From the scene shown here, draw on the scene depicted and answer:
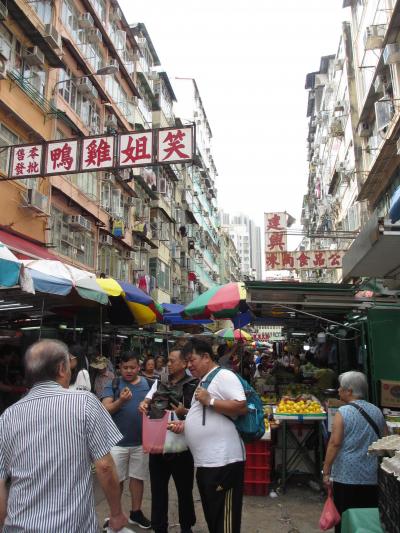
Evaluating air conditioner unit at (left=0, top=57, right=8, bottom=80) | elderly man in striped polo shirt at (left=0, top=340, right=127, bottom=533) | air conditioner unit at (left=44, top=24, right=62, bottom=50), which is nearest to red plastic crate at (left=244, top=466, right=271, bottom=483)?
elderly man in striped polo shirt at (left=0, top=340, right=127, bottom=533)

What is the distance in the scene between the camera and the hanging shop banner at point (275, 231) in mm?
19766

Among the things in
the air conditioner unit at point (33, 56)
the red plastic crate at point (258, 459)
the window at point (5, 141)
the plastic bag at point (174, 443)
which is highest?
the air conditioner unit at point (33, 56)

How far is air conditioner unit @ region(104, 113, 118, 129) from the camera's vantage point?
2192 centimetres

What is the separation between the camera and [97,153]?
1034cm

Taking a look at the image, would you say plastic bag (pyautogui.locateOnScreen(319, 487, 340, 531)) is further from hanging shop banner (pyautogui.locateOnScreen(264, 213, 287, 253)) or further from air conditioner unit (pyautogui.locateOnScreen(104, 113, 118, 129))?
air conditioner unit (pyautogui.locateOnScreen(104, 113, 118, 129))

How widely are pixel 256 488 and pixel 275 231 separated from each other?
14739mm

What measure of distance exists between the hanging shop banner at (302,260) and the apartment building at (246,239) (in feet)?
355

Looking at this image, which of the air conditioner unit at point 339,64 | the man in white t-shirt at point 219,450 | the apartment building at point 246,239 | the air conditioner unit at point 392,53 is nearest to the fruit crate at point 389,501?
the man in white t-shirt at point 219,450

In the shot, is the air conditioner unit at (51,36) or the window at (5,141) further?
the air conditioner unit at (51,36)

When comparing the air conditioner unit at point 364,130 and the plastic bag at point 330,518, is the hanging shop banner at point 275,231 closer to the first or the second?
the air conditioner unit at point 364,130

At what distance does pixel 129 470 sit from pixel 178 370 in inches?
47.0

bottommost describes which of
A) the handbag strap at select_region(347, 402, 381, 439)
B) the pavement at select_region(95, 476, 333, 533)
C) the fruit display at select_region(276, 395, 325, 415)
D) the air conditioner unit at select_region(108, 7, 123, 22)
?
the pavement at select_region(95, 476, 333, 533)

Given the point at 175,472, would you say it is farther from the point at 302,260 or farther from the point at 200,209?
the point at 200,209

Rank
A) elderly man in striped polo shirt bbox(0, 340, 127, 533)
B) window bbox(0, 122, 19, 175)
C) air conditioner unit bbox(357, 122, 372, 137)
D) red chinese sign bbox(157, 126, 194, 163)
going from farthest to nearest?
air conditioner unit bbox(357, 122, 372, 137) → window bbox(0, 122, 19, 175) → red chinese sign bbox(157, 126, 194, 163) → elderly man in striped polo shirt bbox(0, 340, 127, 533)
